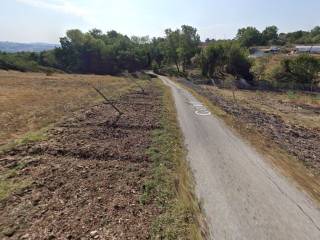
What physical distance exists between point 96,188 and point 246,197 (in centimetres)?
504

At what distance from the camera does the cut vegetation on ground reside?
6.35 m

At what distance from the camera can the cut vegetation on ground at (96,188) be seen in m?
6.35

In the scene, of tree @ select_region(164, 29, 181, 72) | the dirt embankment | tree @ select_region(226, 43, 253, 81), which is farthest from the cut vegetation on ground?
tree @ select_region(164, 29, 181, 72)

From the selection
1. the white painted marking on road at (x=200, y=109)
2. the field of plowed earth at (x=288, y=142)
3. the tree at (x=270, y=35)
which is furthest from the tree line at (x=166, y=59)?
the tree at (x=270, y=35)

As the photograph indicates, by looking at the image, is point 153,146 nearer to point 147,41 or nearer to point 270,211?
point 270,211

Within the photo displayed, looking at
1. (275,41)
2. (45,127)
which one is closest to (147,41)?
(275,41)

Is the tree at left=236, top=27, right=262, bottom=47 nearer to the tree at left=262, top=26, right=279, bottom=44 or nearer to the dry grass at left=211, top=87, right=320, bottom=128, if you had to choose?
the tree at left=262, top=26, right=279, bottom=44

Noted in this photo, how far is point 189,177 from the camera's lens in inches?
391

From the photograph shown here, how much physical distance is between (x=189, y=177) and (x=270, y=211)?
3031mm

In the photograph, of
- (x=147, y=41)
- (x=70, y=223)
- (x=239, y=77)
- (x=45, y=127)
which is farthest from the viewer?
(x=147, y=41)

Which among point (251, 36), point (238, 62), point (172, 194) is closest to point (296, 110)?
point (172, 194)

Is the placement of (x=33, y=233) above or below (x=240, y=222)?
above

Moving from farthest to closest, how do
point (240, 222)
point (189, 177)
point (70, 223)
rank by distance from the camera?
point (189, 177)
point (240, 222)
point (70, 223)

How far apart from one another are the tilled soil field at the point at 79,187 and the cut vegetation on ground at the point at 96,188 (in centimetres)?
2
